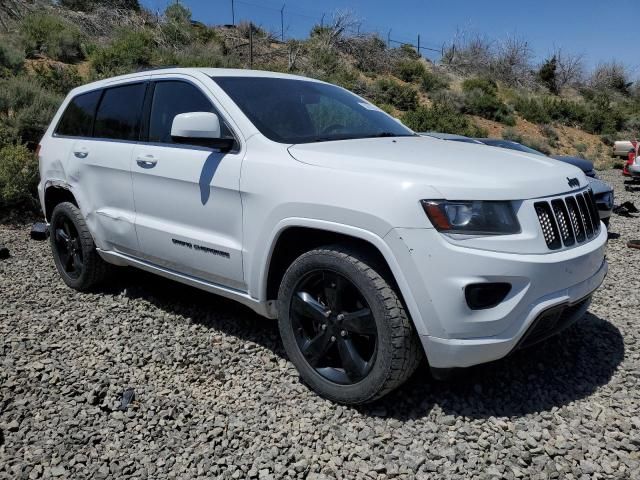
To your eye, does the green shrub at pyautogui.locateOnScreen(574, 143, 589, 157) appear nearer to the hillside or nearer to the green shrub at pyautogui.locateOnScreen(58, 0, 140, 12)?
the hillside

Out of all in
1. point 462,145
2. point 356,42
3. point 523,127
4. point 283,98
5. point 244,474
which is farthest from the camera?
point 356,42

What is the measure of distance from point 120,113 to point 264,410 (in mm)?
2573

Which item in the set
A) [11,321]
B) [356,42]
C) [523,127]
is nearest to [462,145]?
[11,321]

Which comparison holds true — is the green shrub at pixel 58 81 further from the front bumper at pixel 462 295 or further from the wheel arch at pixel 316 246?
the front bumper at pixel 462 295

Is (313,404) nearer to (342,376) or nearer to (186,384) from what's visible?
(342,376)

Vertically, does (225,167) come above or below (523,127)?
above

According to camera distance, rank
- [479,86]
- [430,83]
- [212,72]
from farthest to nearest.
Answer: [479,86]
[430,83]
[212,72]

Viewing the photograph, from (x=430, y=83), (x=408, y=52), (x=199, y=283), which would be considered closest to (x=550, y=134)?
(x=430, y=83)

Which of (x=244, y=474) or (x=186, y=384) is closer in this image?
(x=244, y=474)

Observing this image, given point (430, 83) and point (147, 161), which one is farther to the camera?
point (430, 83)

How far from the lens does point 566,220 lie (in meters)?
2.90

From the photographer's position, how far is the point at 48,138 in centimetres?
513

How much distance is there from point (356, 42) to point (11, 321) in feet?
94.1

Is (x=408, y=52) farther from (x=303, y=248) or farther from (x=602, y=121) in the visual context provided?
(x=303, y=248)
